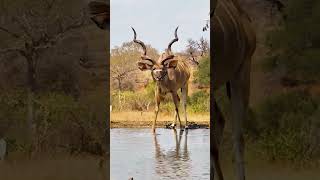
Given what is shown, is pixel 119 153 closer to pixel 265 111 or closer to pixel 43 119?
pixel 43 119

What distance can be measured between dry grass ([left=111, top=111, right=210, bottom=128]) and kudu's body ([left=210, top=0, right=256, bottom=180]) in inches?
110

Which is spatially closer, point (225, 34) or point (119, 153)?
point (225, 34)

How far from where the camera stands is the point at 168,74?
905 cm

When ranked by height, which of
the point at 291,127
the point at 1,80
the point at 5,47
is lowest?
the point at 291,127

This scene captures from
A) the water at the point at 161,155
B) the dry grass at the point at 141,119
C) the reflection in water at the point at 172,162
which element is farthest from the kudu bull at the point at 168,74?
the reflection in water at the point at 172,162

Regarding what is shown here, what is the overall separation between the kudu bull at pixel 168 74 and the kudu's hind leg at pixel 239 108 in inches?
112

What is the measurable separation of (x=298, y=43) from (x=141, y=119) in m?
4.00

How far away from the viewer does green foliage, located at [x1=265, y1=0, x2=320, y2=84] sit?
5.49m

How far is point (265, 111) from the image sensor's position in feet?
18.1

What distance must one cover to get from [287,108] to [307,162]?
600 millimetres

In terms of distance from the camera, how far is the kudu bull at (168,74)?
8719 mm

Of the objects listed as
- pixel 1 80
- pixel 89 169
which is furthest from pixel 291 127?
pixel 1 80

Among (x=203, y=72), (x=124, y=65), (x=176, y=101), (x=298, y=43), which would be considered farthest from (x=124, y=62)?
(x=298, y=43)

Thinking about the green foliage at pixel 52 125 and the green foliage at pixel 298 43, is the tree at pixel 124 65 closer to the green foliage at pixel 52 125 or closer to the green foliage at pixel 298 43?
the green foliage at pixel 52 125
